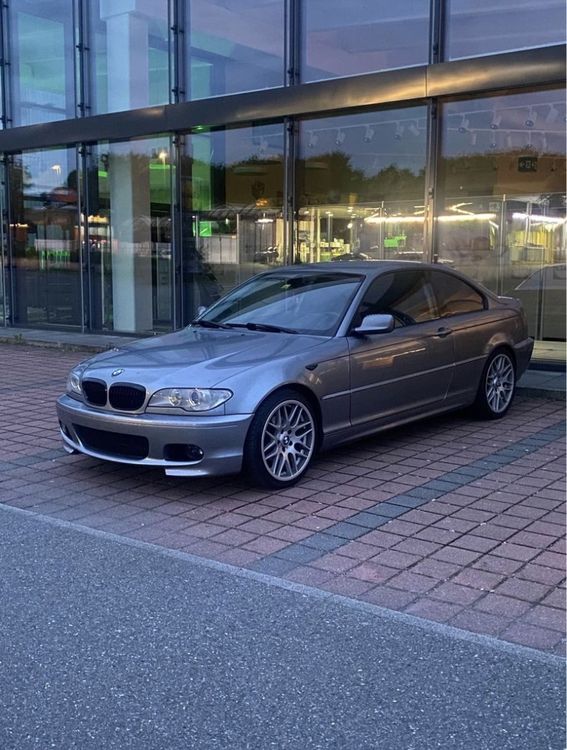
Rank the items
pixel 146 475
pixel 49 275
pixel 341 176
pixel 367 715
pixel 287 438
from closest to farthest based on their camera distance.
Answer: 1. pixel 367 715
2. pixel 287 438
3. pixel 146 475
4. pixel 341 176
5. pixel 49 275

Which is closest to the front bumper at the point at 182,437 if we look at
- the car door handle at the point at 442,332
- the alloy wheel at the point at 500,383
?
the car door handle at the point at 442,332

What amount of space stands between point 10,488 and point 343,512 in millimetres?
2491

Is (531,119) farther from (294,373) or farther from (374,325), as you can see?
(294,373)

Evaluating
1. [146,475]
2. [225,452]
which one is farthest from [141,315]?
[225,452]

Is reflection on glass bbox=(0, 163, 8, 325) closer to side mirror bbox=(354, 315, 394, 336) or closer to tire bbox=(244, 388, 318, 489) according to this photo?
side mirror bbox=(354, 315, 394, 336)

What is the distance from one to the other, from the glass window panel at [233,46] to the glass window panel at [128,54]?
1.91 feet

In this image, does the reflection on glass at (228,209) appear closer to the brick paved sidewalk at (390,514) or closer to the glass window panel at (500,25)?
the glass window panel at (500,25)

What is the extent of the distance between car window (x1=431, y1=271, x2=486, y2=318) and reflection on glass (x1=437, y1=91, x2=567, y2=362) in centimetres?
358

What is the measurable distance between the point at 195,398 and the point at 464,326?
3.09 meters

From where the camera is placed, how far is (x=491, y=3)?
10.5m

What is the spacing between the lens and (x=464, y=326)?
7340 millimetres

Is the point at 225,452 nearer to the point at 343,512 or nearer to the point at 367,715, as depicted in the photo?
the point at 343,512

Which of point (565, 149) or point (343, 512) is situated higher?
point (565, 149)

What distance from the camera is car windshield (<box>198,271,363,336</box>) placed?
21.1ft
